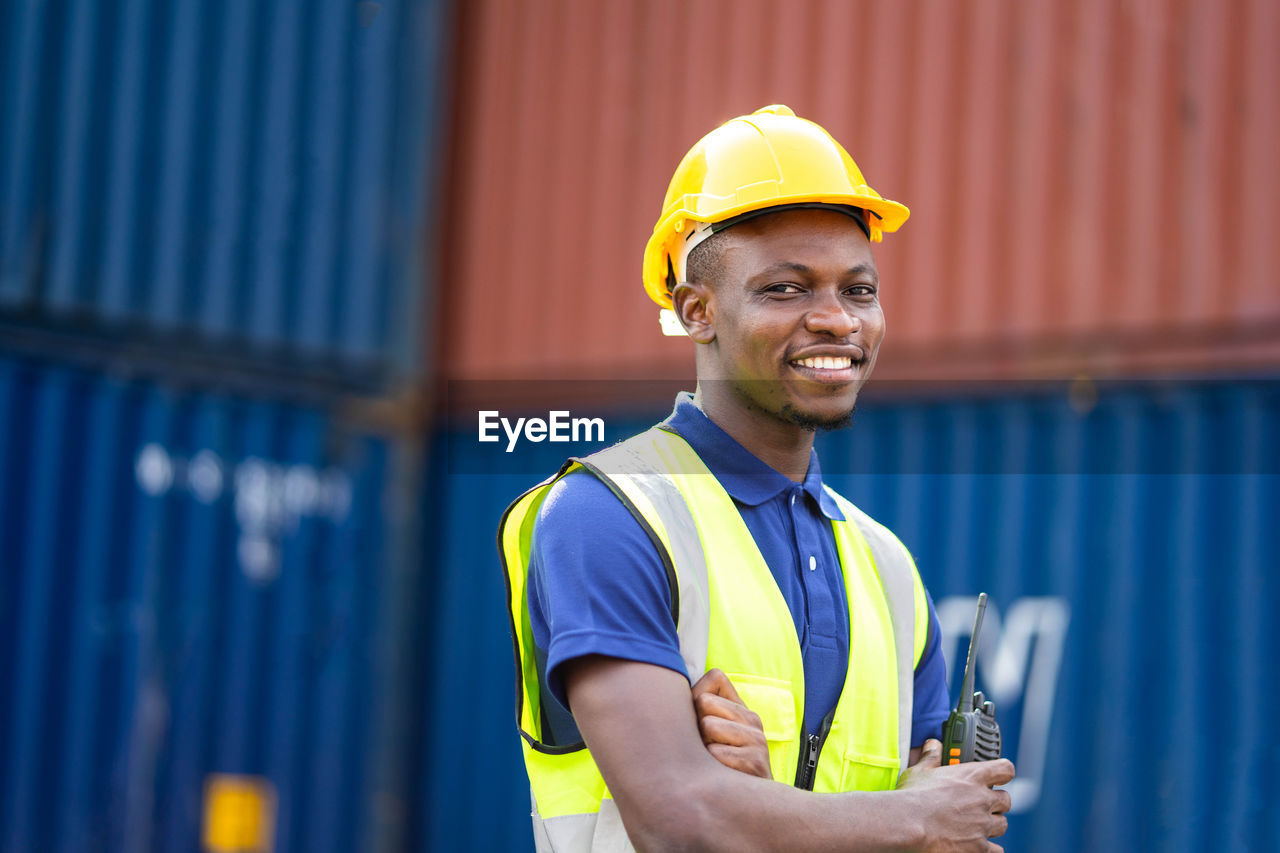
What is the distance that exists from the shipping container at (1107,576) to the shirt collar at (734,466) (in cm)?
388

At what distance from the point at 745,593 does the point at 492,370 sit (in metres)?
6.24

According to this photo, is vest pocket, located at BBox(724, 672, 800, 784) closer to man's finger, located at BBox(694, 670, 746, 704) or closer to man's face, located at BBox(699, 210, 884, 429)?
man's finger, located at BBox(694, 670, 746, 704)

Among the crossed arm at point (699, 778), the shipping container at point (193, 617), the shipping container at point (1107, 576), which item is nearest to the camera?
the crossed arm at point (699, 778)

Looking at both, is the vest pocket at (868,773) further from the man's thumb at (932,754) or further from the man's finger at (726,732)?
the man's finger at (726,732)

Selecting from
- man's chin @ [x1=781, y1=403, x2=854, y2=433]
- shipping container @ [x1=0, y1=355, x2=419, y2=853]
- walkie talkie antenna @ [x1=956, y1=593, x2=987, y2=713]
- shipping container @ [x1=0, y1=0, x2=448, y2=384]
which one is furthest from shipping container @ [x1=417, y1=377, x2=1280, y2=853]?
man's chin @ [x1=781, y1=403, x2=854, y2=433]

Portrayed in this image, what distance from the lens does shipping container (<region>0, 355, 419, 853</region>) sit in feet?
20.5

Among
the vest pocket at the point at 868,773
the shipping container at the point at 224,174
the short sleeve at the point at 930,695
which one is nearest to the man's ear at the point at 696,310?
the short sleeve at the point at 930,695

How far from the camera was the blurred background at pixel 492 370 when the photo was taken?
5637 millimetres

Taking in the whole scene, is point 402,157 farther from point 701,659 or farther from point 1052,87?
point 701,659

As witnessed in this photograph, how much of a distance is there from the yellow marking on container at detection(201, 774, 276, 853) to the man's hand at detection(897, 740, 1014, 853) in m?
5.69

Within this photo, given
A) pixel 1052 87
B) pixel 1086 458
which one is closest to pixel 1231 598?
pixel 1086 458

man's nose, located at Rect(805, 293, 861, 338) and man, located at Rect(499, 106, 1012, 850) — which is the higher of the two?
man's nose, located at Rect(805, 293, 861, 338)

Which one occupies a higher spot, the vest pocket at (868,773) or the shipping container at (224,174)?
the shipping container at (224,174)

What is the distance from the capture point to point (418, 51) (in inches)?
327
